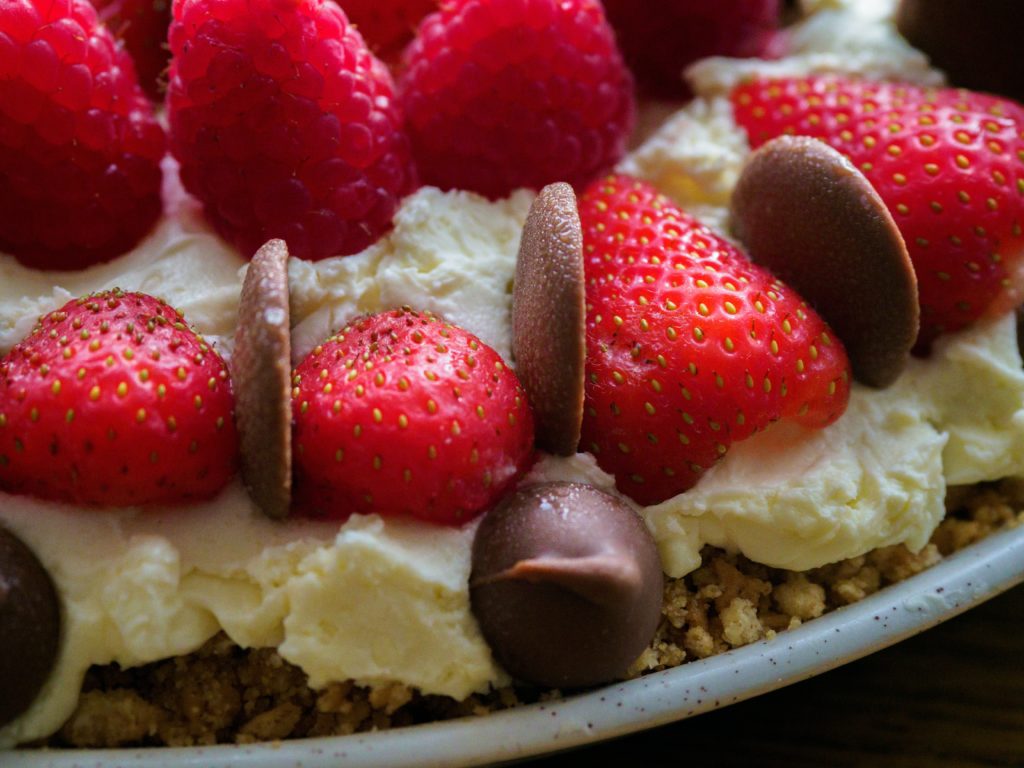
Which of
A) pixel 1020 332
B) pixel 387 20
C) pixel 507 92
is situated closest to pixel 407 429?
pixel 507 92

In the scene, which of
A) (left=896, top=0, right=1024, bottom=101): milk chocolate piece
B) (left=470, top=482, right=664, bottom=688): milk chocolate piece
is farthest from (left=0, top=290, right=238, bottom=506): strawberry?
(left=896, top=0, right=1024, bottom=101): milk chocolate piece

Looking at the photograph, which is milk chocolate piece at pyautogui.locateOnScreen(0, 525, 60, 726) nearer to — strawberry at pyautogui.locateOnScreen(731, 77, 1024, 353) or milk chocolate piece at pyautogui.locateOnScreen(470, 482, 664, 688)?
milk chocolate piece at pyautogui.locateOnScreen(470, 482, 664, 688)

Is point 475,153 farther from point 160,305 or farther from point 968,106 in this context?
point 968,106

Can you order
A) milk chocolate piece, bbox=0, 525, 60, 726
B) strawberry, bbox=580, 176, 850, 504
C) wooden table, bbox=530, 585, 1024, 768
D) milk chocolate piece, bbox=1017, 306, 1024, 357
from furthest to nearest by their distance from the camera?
milk chocolate piece, bbox=1017, 306, 1024, 357, wooden table, bbox=530, 585, 1024, 768, strawberry, bbox=580, 176, 850, 504, milk chocolate piece, bbox=0, 525, 60, 726

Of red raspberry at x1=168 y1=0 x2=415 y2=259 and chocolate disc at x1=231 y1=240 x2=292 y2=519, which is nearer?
chocolate disc at x1=231 y1=240 x2=292 y2=519

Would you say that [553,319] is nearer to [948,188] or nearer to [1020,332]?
[948,188]

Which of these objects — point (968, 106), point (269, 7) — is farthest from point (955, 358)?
point (269, 7)
